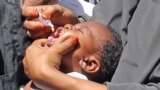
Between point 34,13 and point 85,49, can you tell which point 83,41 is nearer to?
point 85,49

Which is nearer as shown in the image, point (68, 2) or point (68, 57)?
point (68, 57)

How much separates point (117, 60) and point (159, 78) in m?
0.27

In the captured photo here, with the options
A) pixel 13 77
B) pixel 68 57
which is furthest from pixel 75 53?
pixel 13 77

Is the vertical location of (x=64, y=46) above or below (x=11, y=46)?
above

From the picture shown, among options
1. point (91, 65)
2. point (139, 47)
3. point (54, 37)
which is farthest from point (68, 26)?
point (139, 47)

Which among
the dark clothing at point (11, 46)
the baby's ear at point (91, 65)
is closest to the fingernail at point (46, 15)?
the dark clothing at point (11, 46)

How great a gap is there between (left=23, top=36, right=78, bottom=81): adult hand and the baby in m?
0.04

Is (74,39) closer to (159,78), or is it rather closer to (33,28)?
(33,28)

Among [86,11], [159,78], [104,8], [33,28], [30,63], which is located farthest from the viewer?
[86,11]

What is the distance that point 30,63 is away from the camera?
128 cm

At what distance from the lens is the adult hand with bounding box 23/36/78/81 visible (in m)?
1.20

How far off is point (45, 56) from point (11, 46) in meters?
0.26

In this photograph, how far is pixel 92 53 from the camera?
1336mm

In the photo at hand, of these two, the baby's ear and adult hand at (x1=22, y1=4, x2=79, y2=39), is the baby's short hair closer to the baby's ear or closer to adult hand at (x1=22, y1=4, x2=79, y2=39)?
the baby's ear
